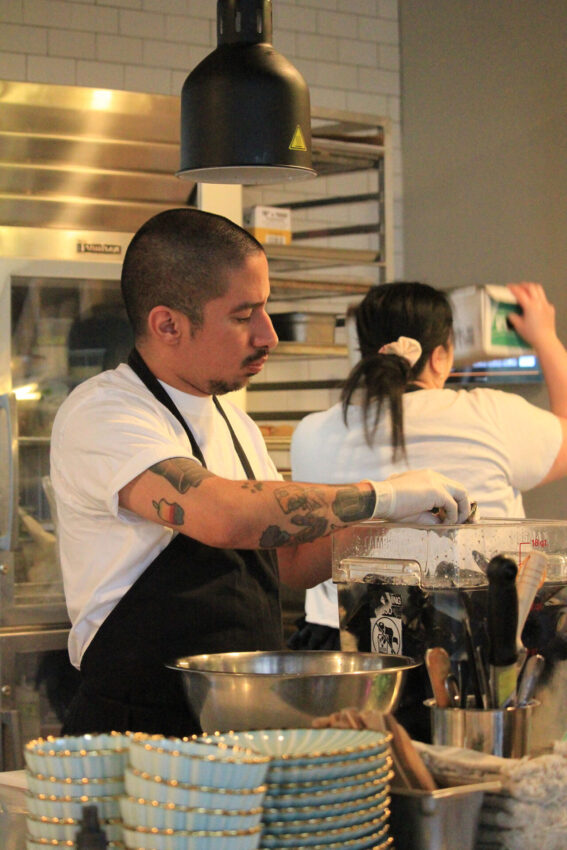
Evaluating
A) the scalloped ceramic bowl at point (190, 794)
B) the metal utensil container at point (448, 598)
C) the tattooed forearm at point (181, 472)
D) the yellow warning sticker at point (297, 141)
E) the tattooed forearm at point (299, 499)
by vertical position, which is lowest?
the scalloped ceramic bowl at point (190, 794)

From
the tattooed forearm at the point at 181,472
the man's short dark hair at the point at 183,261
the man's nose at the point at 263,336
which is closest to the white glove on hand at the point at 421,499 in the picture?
the tattooed forearm at the point at 181,472

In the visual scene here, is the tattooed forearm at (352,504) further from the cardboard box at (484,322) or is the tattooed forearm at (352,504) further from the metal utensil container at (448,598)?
the cardboard box at (484,322)

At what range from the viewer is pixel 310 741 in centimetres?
111

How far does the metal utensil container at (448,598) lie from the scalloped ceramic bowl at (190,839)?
533 millimetres

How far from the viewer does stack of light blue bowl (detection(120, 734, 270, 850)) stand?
3.06 ft

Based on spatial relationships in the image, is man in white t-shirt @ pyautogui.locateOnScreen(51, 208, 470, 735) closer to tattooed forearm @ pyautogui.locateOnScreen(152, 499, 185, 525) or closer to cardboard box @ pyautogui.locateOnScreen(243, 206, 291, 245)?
tattooed forearm @ pyautogui.locateOnScreen(152, 499, 185, 525)

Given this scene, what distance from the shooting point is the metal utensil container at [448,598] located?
147 cm

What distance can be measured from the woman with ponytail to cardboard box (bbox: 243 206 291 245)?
5.56 feet

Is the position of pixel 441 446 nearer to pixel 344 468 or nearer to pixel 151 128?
pixel 344 468

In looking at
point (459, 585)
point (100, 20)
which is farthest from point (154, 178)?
point (459, 585)

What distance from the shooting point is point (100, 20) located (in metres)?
4.95

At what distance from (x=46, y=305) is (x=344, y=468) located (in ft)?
4.69

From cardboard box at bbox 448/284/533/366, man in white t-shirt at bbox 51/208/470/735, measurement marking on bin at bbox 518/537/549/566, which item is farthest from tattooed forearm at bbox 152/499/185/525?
cardboard box at bbox 448/284/533/366

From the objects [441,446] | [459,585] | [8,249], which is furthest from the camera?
[8,249]
